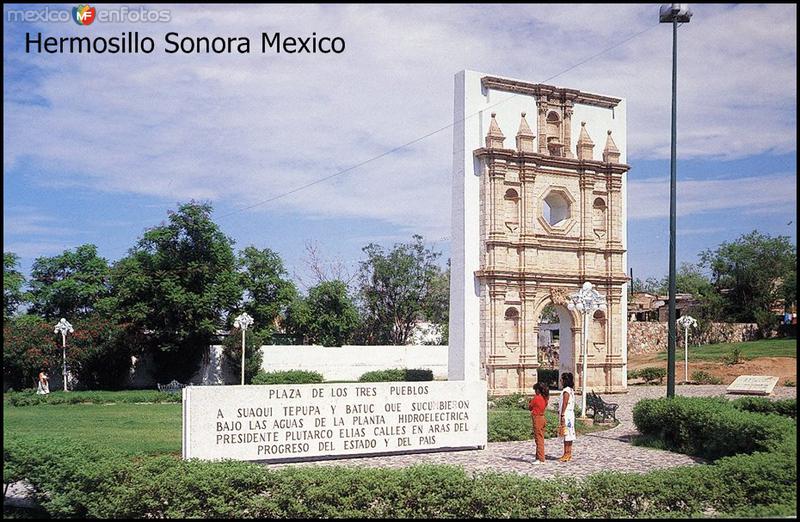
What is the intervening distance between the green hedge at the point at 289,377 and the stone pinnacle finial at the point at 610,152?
15.1 m

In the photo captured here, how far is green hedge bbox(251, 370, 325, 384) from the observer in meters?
32.9

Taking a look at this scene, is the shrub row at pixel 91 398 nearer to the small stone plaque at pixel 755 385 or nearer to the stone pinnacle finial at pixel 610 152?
the stone pinnacle finial at pixel 610 152

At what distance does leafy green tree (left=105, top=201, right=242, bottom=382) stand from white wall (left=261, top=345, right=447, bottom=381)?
3.66 metres

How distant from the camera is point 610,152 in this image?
3048cm

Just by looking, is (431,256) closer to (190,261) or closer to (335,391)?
(190,261)

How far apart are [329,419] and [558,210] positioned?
19888 millimetres

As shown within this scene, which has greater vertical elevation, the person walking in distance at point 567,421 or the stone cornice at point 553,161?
the stone cornice at point 553,161

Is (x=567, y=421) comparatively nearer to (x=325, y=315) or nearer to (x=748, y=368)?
(x=748, y=368)

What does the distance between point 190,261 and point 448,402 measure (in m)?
22.2

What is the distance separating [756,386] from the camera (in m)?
24.6

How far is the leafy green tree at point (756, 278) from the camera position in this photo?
5009 centimetres

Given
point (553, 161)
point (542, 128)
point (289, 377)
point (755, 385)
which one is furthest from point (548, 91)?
point (289, 377)

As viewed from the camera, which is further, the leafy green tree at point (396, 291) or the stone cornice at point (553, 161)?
the leafy green tree at point (396, 291)

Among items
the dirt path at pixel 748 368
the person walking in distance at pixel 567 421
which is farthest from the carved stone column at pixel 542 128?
the person walking in distance at pixel 567 421
